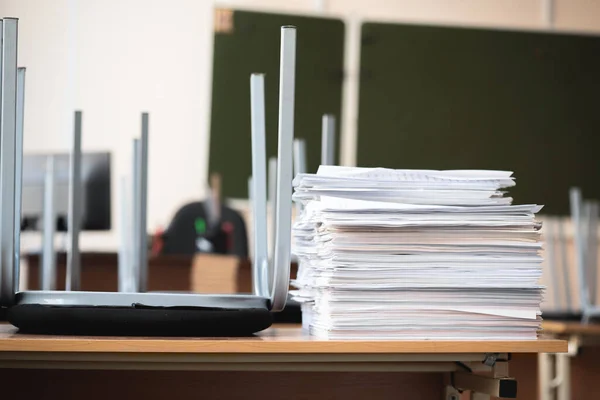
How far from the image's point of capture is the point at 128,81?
565 centimetres

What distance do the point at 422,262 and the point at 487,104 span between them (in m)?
5.10

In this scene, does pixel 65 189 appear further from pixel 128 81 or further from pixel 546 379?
pixel 128 81

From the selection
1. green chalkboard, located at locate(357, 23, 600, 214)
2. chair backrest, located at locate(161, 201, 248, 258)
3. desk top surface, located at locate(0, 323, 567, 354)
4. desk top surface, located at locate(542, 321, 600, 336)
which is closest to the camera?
desk top surface, located at locate(0, 323, 567, 354)

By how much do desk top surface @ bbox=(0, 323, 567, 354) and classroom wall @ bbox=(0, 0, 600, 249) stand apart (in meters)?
4.53

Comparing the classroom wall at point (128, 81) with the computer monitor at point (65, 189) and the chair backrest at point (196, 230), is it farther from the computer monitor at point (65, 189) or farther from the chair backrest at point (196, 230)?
the computer monitor at point (65, 189)

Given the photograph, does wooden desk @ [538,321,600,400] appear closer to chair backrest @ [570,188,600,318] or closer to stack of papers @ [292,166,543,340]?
chair backrest @ [570,188,600,318]

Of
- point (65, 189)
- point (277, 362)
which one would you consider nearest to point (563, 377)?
point (65, 189)

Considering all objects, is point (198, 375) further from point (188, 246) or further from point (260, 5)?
point (260, 5)

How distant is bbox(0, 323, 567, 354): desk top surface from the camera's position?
1.04 m

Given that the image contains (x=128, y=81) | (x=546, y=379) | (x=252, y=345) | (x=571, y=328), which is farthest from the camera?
(x=128, y=81)

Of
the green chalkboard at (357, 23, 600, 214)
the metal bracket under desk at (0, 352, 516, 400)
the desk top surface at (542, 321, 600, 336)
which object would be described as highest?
the green chalkboard at (357, 23, 600, 214)

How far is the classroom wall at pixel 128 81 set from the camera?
5543mm

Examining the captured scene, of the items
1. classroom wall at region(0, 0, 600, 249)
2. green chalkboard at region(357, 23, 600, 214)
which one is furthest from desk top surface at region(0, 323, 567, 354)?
green chalkboard at region(357, 23, 600, 214)

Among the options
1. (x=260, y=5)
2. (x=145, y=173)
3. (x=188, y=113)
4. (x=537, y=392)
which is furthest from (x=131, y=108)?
(x=145, y=173)
